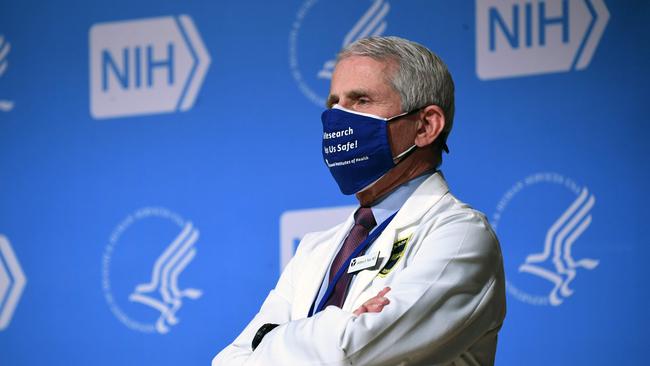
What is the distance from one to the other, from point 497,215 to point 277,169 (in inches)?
32.1

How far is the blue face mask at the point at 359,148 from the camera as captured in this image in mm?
2787

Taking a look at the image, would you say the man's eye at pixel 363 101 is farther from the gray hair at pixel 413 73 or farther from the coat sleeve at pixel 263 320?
the coat sleeve at pixel 263 320

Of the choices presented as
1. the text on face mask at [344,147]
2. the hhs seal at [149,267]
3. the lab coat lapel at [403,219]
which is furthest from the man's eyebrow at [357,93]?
the hhs seal at [149,267]

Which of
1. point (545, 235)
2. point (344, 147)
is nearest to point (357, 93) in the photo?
point (344, 147)

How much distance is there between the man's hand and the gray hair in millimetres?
534

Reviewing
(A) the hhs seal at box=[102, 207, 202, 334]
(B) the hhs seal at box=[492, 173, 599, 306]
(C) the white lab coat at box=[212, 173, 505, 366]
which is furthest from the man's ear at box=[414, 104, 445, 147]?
(A) the hhs seal at box=[102, 207, 202, 334]

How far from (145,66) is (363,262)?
196 centimetres

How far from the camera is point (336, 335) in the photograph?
2426mm

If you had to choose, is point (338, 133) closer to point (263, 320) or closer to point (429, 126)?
point (429, 126)

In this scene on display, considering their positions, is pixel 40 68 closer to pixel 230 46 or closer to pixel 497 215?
pixel 230 46

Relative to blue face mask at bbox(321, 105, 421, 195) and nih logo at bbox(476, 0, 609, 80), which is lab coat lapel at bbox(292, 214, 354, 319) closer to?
blue face mask at bbox(321, 105, 421, 195)

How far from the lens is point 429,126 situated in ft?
9.34

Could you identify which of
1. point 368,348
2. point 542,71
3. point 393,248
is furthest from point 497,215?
point 368,348

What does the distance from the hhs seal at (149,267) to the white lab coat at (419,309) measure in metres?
1.36
